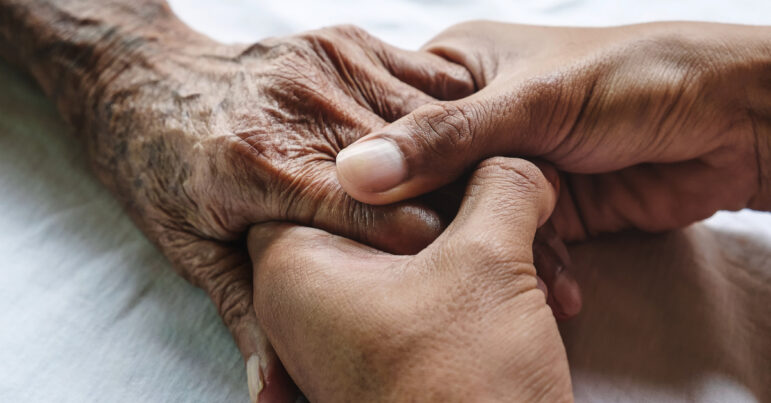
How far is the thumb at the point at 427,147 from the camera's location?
0.75m

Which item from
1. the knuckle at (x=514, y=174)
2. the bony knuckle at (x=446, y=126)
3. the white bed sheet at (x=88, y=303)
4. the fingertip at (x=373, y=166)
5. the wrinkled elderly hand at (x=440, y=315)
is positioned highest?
the bony knuckle at (x=446, y=126)

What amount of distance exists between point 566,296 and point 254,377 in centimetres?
53

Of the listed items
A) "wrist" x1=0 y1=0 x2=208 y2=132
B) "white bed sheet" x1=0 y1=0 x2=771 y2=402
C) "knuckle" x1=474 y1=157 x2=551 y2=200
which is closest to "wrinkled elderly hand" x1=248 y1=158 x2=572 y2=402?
"knuckle" x1=474 y1=157 x2=551 y2=200

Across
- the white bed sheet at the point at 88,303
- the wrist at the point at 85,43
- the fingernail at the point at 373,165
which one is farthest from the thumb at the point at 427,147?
the wrist at the point at 85,43

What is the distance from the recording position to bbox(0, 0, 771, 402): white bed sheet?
2.87 feet

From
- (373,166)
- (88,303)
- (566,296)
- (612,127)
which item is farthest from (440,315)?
(88,303)

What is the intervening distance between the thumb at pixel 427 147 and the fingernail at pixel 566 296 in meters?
0.25

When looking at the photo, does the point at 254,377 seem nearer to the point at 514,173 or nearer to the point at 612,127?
the point at 514,173

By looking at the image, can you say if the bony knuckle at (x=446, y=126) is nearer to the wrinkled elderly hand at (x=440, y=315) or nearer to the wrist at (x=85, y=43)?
the wrinkled elderly hand at (x=440, y=315)

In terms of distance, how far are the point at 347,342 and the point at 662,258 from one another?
69 centimetres

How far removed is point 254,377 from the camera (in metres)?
0.84

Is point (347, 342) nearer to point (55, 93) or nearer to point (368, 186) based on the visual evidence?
point (368, 186)

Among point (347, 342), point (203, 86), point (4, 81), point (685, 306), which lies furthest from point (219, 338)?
point (4, 81)

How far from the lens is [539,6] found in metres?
1.60
